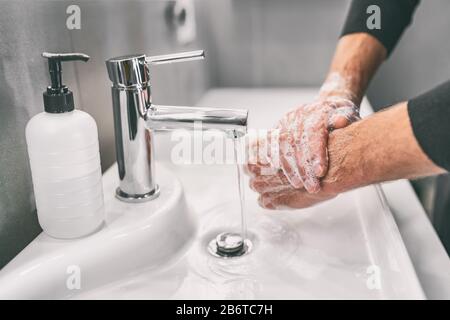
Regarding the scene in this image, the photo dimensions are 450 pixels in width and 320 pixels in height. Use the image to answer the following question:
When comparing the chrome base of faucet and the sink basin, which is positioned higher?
the chrome base of faucet

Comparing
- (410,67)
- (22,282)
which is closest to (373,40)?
(410,67)

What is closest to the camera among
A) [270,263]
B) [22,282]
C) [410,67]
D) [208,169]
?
[22,282]

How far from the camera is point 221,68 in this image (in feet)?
4.15

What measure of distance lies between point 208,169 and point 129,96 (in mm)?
308

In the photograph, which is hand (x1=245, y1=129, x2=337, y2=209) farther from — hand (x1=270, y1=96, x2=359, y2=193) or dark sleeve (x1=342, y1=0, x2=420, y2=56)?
dark sleeve (x1=342, y1=0, x2=420, y2=56)

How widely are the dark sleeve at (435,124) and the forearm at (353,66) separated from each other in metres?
0.30

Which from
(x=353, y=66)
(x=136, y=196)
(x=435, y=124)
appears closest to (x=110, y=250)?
(x=136, y=196)

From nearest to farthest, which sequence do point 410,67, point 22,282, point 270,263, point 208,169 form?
1. point 22,282
2. point 270,263
3. point 208,169
4. point 410,67

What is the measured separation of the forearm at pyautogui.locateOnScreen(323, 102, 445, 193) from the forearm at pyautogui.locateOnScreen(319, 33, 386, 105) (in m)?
0.23

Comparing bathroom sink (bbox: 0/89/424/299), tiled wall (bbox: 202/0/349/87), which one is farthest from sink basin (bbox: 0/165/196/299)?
tiled wall (bbox: 202/0/349/87)

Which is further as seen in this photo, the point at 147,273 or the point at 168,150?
the point at 168,150

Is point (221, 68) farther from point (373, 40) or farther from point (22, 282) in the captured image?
point (22, 282)

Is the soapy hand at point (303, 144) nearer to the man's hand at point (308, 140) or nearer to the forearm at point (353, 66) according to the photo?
the man's hand at point (308, 140)

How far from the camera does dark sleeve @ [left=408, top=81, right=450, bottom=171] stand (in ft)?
1.50
